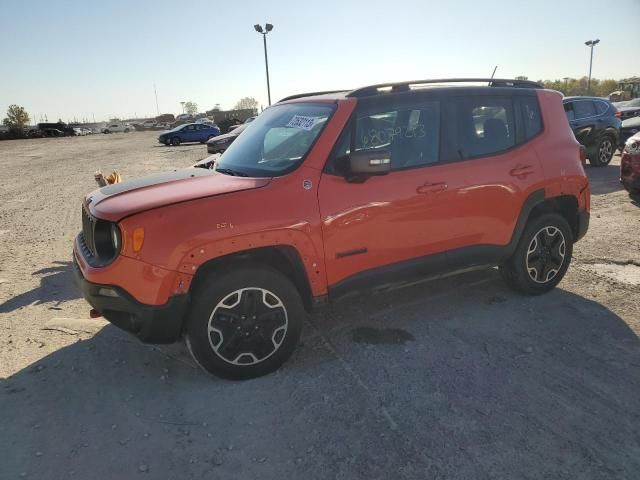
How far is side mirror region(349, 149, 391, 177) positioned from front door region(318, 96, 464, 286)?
0.48 ft

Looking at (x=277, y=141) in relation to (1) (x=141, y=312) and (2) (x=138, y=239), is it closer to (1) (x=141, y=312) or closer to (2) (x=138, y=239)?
(2) (x=138, y=239)

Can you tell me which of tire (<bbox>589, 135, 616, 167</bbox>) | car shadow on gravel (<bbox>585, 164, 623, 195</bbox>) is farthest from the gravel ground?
tire (<bbox>589, 135, 616, 167</bbox>)

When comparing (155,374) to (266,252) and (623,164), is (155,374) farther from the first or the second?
(623,164)

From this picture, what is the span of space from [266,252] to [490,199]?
201cm

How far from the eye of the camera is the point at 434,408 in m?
3.01

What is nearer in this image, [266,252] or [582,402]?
[582,402]

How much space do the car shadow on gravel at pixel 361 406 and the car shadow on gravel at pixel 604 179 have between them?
6387mm

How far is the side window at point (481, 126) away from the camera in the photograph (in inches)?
159

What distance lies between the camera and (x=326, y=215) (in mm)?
3396

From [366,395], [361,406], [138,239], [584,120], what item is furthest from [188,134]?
[361,406]

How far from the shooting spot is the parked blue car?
32.7 meters

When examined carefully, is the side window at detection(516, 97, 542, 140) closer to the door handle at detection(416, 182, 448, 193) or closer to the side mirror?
the door handle at detection(416, 182, 448, 193)

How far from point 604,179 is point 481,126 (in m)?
8.25

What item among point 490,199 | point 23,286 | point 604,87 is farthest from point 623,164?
point 604,87
